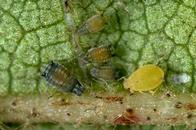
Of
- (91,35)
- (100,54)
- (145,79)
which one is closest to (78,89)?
(100,54)

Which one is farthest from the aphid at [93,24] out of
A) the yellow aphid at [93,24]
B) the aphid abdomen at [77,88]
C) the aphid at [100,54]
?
the aphid abdomen at [77,88]

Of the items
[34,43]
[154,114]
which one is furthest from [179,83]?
[34,43]

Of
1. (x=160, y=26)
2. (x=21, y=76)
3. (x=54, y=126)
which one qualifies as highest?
(x=160, y=26)

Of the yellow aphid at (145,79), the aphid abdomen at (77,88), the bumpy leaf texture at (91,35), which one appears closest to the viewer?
the yellow aphid at (145,79)

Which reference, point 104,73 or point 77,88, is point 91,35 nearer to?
point 104,73

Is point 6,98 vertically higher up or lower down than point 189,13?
lower down

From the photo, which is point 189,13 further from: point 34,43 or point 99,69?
point 34,43

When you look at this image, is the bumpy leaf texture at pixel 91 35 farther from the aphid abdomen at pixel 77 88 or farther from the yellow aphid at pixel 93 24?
the aphid abdomen at pixel 77 88
